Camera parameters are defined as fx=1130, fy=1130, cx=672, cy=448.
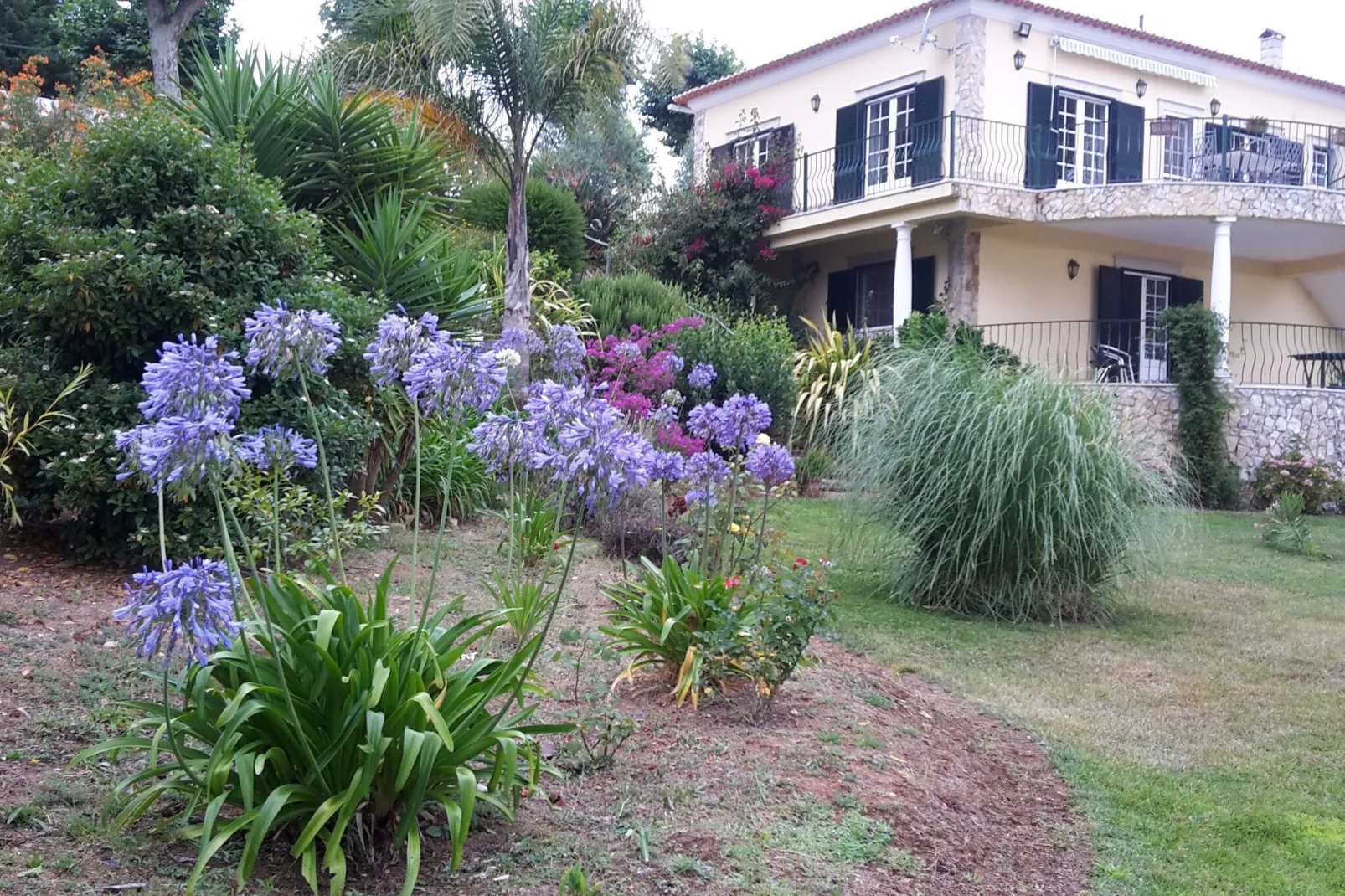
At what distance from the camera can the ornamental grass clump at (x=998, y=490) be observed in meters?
6.94

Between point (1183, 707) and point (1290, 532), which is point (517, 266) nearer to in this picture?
point (1183, 707)

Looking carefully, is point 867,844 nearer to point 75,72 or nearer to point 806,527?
point 806,527

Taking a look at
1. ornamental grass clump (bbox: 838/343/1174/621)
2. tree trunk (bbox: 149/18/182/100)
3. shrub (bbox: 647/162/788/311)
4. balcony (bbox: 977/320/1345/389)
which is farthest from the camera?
shrub (bbox: 647/162/788/311)

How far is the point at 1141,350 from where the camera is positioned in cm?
1759

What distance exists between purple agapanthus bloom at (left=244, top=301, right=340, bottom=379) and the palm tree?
7143mm

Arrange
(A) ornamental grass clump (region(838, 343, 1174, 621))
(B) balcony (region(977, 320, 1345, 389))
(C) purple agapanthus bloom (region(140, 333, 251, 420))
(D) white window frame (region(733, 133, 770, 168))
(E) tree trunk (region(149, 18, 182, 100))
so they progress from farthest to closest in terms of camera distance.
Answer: (D) white window frame (region(733, 133, 770, 168))
(B) balcony (region(977, 320, 1345, 389))
(E) tree trunk (region(149, 18, 182, 100))
(A) ornamental grass clump (region(838, 343, 1174, 621))
(C) purple agapanthus bloom (region(140, 333, 251, 420))

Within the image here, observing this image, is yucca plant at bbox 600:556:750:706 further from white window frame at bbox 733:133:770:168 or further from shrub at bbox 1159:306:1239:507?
white window frame at bbox 733:133:770:168

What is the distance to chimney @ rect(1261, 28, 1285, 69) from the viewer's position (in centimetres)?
2191

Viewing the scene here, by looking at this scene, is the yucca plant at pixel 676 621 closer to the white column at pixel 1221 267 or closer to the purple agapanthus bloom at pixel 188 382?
the purple agapanthus bloom at pixel 188 382

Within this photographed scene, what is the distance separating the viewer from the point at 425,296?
733 centimetres

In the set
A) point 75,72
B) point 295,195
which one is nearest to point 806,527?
point 295,195

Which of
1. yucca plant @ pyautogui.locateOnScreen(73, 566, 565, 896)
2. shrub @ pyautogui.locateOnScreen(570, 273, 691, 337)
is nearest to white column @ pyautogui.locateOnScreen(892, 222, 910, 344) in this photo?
shrub @ pyautogui.locateOnScreen(570, 273, 691, 337)

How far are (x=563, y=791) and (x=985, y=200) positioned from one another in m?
14.3

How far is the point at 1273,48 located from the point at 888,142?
953 centimetres
